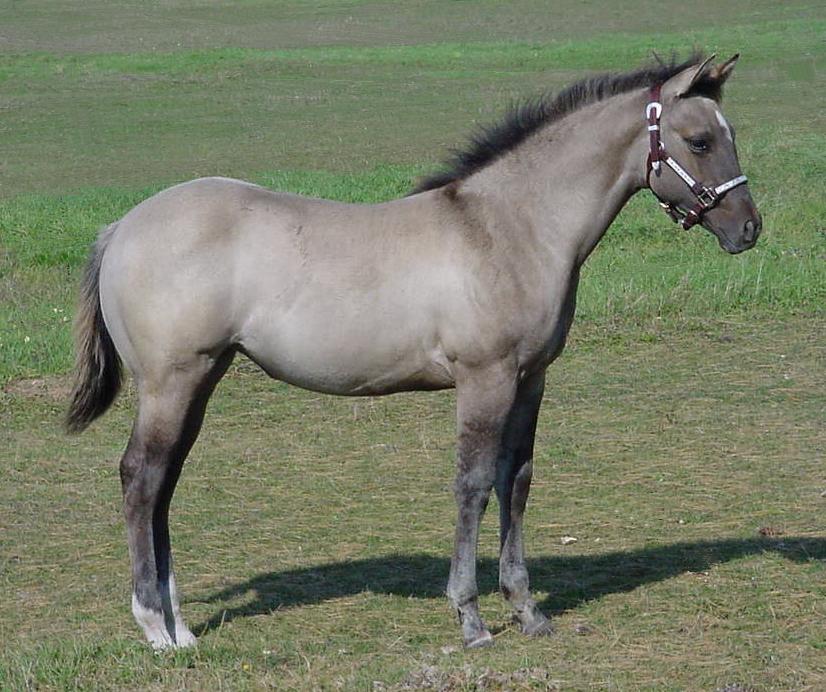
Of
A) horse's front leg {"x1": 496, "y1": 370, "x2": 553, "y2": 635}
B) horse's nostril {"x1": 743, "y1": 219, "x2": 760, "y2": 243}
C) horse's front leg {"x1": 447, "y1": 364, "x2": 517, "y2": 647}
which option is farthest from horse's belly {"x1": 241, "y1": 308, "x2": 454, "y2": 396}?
horse's nostril {"x1": 743, "y1": 219, "x2": 760, "y2": 243}

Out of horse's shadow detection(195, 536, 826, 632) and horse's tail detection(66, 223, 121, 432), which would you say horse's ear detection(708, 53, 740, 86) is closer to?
horse's shadow detection(195, 536, 826, 632)

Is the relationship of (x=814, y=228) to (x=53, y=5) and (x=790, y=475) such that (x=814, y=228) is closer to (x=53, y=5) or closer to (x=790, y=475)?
(x=790, y=475)

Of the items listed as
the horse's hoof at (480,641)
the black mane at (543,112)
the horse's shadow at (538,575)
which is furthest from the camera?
the horse's shadow at (538,575)

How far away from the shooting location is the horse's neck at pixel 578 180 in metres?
6.06

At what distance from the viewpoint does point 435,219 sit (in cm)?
606

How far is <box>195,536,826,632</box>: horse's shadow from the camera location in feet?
22.0

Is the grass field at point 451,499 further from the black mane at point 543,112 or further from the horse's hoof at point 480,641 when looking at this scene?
the black mane at point 543,112

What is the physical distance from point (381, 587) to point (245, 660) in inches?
53.4

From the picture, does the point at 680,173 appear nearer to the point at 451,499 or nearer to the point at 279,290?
the point at 279,290

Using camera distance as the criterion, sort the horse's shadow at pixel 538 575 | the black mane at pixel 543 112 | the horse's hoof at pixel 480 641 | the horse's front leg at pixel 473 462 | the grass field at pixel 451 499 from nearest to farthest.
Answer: the grass field at pixel 451 499, the horse's front leg at pixel 473 462, the horse's hoof at pixel 480 641, the black mane at pixel 543 112, the horse's shadow at pixel 538 575

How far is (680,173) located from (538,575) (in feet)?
7.42

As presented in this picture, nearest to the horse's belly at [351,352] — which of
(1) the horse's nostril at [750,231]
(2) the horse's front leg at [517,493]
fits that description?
(2) the horse's front leg at [517,493]

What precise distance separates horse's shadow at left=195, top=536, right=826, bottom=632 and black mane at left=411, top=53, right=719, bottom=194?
6.84 feet

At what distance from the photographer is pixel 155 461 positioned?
19.7 feet
